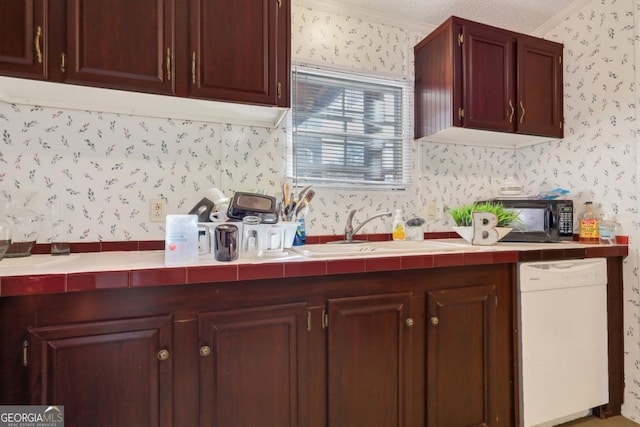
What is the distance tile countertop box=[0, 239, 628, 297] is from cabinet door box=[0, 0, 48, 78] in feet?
2.26

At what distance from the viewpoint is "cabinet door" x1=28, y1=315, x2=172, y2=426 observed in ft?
3.20

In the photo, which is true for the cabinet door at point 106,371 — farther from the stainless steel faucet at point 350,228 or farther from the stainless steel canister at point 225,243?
the stainless steel faucet at point 350,228

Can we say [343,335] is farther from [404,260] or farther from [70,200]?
[70,200]

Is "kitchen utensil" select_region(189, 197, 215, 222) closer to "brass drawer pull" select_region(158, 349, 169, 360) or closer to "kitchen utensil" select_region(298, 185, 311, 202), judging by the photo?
"kitchen utensil" select_region(298, 185, 311, 202)

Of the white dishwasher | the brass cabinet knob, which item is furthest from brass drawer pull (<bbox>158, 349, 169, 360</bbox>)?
the white dishwasher

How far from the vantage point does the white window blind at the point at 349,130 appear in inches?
77.1

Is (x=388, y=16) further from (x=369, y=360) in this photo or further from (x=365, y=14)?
(x=369, y=360)

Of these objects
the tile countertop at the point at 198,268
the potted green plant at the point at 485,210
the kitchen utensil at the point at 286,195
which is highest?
the kitchen utensil at the point at 286,195

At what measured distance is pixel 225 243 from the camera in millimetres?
1168

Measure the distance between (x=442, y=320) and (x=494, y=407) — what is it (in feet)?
1.66

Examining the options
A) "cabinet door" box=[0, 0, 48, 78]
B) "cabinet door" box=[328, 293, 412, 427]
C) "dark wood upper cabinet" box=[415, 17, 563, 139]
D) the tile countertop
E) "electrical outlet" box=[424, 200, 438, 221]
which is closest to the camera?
the tile countertop

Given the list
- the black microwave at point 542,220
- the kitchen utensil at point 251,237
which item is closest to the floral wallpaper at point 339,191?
the black microwave at point 542,220

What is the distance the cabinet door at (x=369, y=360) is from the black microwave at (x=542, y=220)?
1.10 metres

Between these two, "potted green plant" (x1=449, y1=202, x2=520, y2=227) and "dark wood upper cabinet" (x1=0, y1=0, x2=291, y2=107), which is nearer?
"dark wood upper cabinet" (x1=0, y1=0, x2=291, y2=107)
